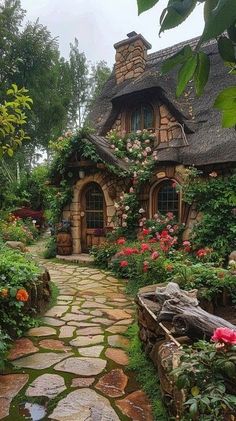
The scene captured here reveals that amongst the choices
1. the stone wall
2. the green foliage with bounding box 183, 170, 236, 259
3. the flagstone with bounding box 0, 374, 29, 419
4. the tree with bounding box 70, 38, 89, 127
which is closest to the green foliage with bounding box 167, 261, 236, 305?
the flagstone with bounding box 0, 374, 29, 419

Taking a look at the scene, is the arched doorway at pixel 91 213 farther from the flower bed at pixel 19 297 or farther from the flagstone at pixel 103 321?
the flagstone at pixel 103 321

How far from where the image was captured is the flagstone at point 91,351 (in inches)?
132

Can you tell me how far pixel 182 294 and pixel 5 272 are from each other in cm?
229

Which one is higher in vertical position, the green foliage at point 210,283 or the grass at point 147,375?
the green foliage at point 210,283

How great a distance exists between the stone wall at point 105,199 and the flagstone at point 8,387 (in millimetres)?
5803

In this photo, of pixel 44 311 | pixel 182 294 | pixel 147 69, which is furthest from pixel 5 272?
pixel 147 69

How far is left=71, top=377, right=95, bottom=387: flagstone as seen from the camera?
2.75m

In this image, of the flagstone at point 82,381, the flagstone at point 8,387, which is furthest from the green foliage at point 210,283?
the flagstone at point 8,387

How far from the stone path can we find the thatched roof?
416cm

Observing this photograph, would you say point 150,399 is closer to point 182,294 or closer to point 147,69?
point 182,294

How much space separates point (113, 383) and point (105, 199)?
6132 mm

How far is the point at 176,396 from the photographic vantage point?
6.79 ft

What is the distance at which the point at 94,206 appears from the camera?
9.00m

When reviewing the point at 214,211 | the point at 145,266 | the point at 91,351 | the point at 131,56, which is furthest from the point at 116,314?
the point at 131,56
